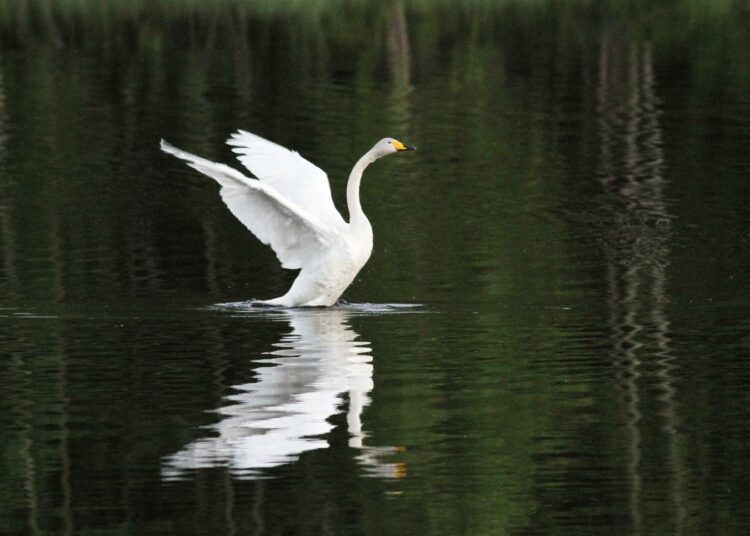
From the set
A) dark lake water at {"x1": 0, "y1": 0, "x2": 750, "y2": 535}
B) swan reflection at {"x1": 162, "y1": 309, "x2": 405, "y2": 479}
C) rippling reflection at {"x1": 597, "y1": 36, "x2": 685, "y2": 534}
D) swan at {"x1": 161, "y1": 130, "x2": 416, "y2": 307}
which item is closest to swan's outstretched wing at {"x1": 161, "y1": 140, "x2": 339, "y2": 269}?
swan at {"x1": 161, "y1": 130, "x2": 416, "y2": 307}

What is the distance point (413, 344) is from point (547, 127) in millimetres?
15404

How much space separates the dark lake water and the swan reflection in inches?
1.0

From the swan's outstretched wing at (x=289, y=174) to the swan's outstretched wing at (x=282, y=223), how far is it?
558 mm

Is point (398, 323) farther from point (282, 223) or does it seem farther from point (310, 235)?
point (282, 223)

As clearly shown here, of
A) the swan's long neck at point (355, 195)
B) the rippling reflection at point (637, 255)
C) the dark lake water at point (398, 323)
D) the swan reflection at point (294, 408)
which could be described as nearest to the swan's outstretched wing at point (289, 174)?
the swan's long neck at point (355, 195)

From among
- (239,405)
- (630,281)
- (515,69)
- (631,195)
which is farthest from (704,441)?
(515,69)

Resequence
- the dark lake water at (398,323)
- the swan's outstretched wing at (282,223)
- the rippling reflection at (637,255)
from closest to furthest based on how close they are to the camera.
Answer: the dark lake water at (398,323) → the rippling reflection at (637,255) → the swan's outstretched wing at (282,223)

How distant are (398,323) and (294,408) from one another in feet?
10.3

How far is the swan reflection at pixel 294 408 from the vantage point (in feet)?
29.6

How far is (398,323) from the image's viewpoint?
1331 centimetres

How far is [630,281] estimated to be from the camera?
15312 millimetres

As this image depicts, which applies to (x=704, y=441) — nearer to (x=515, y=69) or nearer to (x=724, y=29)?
(x=515, y=69)

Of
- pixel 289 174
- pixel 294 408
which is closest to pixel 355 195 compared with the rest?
pixel 289 174

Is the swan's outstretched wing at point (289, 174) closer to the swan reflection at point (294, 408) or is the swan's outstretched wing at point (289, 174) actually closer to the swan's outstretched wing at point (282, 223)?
the swan's outstretched wing at point (282, 223)
